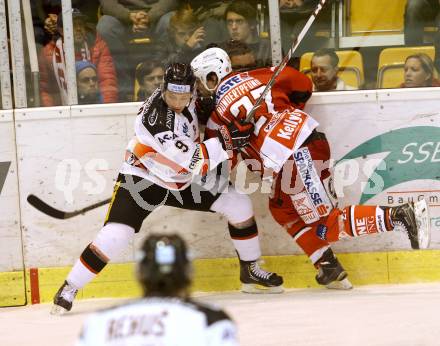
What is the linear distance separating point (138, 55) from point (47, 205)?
2.83 feet

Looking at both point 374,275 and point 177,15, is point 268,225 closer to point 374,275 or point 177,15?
point 374,275

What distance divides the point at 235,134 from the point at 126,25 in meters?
0.80

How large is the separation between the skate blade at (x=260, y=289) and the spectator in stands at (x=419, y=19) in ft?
4.32

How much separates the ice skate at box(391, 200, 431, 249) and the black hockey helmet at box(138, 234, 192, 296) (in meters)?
2.48

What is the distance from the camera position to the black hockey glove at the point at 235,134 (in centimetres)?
490

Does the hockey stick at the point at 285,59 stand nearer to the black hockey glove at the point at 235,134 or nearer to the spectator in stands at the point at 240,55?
the black hockey glove at the point at 235,134

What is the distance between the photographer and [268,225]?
524cm

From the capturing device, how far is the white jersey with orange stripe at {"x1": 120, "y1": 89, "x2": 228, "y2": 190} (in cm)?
479

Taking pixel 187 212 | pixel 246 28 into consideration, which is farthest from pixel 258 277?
pixel 246 28

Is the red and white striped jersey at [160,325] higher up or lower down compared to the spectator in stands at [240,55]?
lower down

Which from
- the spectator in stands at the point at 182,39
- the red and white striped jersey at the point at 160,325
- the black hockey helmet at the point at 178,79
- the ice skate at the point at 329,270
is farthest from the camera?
the spectator in stands at the point at 182,39

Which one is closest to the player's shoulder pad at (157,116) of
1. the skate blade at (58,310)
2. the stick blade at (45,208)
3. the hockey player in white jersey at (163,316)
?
the stick blade at (45,208)

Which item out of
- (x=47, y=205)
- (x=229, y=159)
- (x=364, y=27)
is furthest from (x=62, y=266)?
(x=364, y=27)

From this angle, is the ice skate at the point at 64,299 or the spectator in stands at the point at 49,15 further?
the spectator in stands at the point at 49,15
